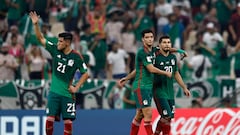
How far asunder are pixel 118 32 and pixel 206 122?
7138 mm

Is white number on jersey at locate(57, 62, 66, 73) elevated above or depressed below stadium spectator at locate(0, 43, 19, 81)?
below

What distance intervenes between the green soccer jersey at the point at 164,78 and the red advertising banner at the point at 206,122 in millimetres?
2618

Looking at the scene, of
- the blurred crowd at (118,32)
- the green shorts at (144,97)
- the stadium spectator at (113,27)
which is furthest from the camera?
the stadium spectator at (113,27)

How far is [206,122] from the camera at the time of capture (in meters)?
24.8

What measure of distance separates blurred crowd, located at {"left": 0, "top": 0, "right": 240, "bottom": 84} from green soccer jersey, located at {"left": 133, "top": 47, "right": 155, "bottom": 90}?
6.81 meters

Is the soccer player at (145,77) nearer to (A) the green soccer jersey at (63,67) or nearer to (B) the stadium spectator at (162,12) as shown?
(A) the green soccer jersey at (63,67)

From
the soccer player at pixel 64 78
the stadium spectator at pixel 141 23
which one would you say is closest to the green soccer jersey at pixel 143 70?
the soccer player at pixel 64 78

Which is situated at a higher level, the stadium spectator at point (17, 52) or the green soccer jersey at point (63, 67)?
→ the stadium spectator at point (17, 52)

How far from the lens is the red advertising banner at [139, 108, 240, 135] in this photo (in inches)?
969

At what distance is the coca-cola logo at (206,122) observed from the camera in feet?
80.8

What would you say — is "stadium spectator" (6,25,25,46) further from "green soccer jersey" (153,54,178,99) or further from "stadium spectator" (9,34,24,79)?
"green soccer jersey" (153,54,178,99)

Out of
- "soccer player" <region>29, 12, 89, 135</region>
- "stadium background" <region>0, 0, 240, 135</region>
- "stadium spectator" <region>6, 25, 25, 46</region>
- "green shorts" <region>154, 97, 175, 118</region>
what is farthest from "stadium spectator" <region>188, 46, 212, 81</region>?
"soccer player" <region>29, 12, 89, 135</region>

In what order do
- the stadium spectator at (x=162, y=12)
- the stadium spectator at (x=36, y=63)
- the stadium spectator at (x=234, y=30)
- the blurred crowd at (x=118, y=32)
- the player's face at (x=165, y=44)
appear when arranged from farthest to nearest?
the stadium spectator at (x=162, y=12), the stadium spectator at (x=234, y=30), the blurred crowd at (x=118, y=32), the stadium spectator at (x=36, y=63), the player's face at (x=165, y=44)

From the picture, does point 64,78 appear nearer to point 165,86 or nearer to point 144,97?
point 144,97
